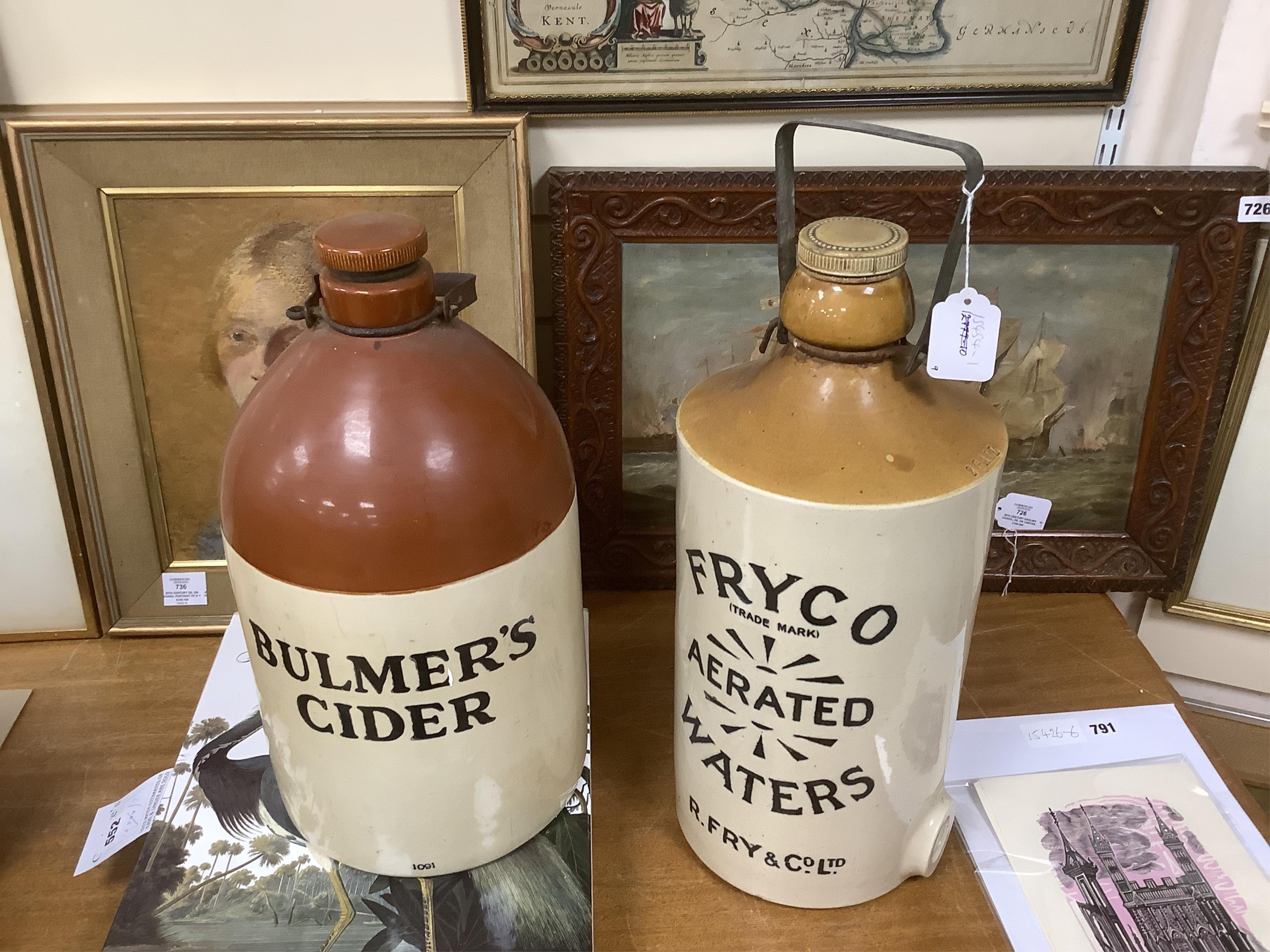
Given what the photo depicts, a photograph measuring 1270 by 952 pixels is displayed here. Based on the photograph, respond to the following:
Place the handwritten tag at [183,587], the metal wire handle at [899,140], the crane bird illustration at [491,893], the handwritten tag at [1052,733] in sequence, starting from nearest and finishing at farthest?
the metal wire handle at [899,140] < the crane bird illustration at [491,893] < the handwritten tag at [1052,733] < the handwritten tag at [183,587]

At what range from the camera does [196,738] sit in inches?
34.4

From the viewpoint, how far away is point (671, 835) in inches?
33.2

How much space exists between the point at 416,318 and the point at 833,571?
30cm

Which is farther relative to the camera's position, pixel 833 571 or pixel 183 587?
pixel 183 587

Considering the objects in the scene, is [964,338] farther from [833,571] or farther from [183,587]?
[183,587]

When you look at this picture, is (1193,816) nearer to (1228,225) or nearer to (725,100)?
(1228,225)

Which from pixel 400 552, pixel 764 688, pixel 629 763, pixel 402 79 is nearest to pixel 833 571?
pixel 764 688

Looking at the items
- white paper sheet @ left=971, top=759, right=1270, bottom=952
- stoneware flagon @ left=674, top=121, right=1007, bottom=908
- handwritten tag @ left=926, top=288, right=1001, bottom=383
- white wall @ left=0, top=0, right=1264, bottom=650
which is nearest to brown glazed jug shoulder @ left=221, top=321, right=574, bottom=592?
stoneware flagon @ left=674, top=121, right=1007, bottom=908

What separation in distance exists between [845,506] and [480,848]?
0.37 m

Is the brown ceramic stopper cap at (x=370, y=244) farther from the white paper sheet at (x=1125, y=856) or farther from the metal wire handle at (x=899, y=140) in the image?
the white paper sheet at (x=1125, y=856)

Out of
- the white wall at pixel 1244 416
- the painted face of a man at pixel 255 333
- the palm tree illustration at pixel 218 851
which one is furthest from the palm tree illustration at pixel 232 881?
the white wall at pixel 1244 416

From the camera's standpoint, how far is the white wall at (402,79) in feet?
2.84

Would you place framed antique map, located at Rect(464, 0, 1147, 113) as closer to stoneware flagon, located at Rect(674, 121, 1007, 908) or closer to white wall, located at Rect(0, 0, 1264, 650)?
white wall, located at Rect(0, 0, 1264, 650)

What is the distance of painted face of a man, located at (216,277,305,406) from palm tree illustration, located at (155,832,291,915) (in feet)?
1.26
